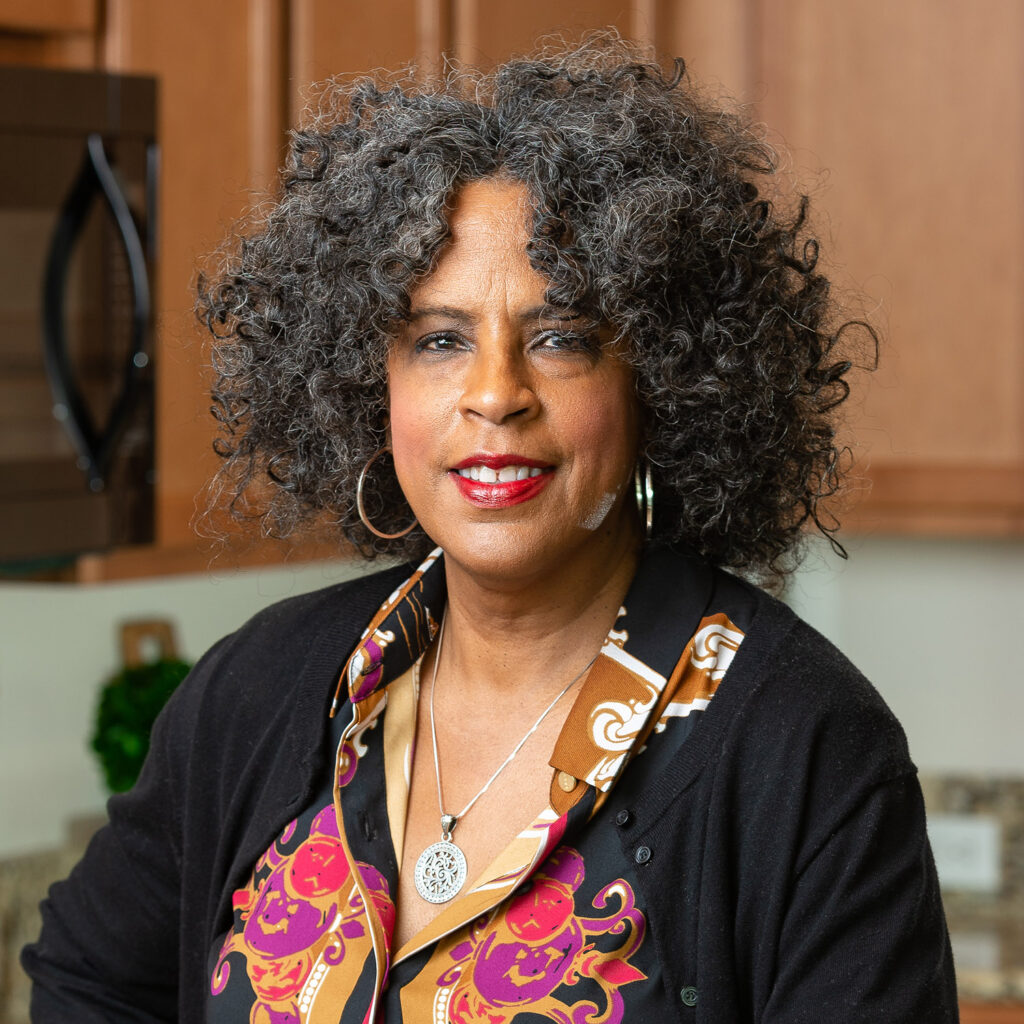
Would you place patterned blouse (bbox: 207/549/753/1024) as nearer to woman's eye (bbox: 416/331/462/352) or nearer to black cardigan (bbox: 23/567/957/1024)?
black cardigan (bbox: 23/567/957/1024)

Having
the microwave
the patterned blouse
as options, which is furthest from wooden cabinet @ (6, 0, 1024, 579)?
the patterned blouse

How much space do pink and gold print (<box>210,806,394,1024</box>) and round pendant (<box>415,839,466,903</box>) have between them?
32mm

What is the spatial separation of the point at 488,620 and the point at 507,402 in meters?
0.24

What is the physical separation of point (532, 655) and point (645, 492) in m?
0.17

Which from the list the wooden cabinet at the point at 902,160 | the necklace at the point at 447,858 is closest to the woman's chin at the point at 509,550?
the necklace at the point at 447,858

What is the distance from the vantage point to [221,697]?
133 cm

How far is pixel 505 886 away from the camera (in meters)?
1.08

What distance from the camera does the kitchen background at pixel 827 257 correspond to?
1.93 metres

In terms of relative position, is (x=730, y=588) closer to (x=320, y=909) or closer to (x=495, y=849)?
(x=495, y=849)

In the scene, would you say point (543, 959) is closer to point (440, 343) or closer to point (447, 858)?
point (447, 858)

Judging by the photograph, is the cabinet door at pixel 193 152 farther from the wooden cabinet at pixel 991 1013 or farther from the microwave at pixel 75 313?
the wooden cabinet at pixel 991 1013

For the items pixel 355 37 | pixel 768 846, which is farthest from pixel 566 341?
pixel 355 37

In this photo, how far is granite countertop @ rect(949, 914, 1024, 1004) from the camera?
2.18 m

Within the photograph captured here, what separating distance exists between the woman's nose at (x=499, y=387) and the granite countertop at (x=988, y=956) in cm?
132
